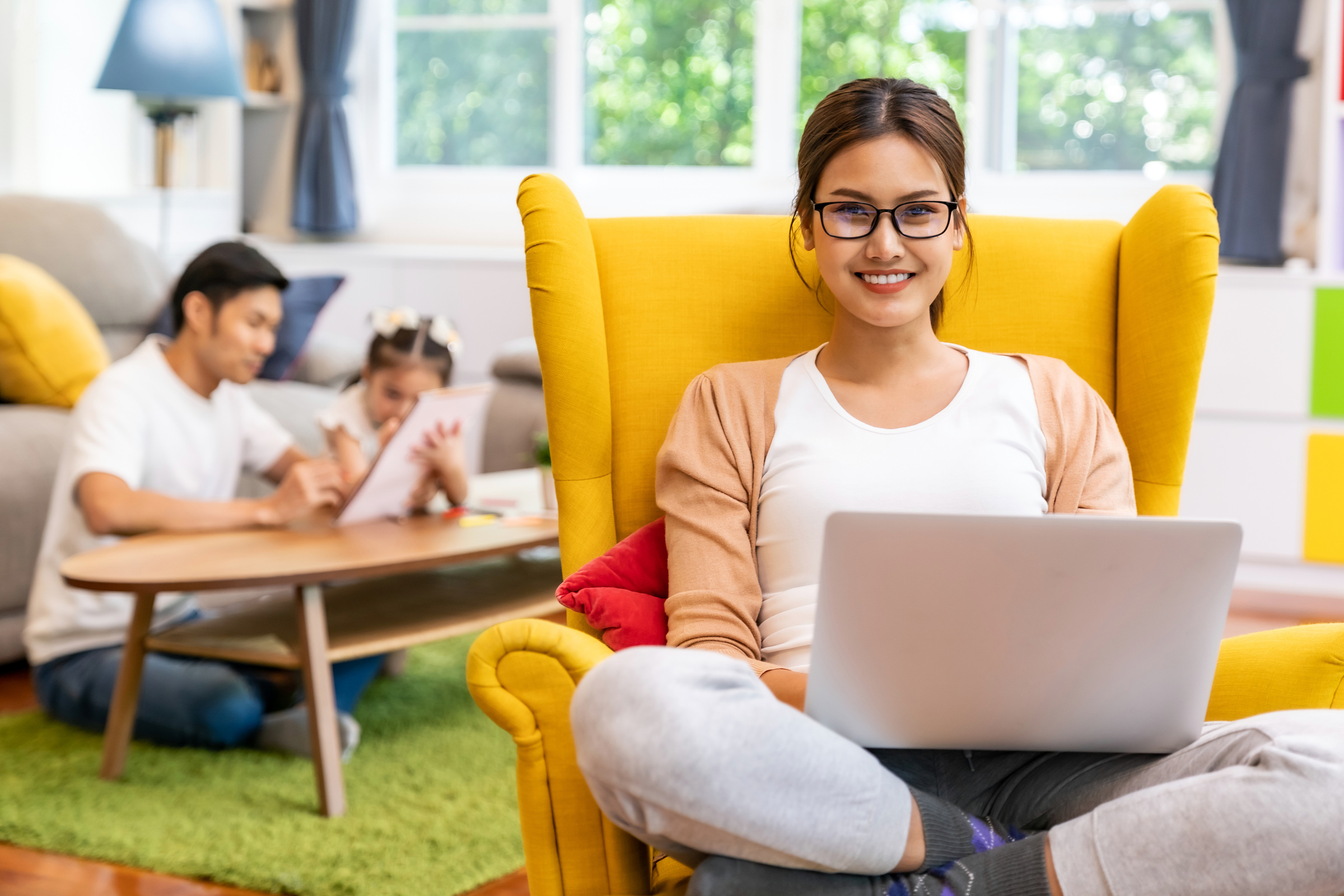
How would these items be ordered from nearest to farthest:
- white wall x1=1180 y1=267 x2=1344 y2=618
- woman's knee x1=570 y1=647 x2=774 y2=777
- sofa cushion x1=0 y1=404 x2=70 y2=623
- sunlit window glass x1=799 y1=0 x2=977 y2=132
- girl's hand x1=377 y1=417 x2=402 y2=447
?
woman's knee x1=570 y1=647 x2=774 y2=777, girl's hand x1=377 y1=417 x2=402 y2=447, sofa cushion x1=0 y1=404 x2=70 y2=623, white wall x1=1180 y1=267 x2=1344 y2=618, sunlit window glass x1=799 y1=0 x2=977 y2=132

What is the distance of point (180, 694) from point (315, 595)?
47cm

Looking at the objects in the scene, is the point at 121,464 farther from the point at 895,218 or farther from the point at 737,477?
the point at 895,218

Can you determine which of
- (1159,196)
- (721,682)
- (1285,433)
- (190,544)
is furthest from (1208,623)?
(1285,433)

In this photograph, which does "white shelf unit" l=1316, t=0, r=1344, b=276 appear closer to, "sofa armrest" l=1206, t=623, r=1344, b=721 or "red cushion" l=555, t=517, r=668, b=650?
"sofa armrest" l=1206, t=623, r=1344, b=721

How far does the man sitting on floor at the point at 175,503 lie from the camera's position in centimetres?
223

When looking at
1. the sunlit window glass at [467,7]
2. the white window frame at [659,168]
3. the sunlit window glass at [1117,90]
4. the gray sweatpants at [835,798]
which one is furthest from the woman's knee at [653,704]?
the sunlit window glass at [467,7]

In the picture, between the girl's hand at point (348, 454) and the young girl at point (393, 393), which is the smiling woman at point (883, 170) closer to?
the young girl at point (393, 393)

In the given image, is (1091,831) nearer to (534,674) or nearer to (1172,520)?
(1172,520)

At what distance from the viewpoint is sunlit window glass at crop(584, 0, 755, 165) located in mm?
4629

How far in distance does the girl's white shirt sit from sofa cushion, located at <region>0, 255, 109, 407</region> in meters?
0.69

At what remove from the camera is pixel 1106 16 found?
422cm

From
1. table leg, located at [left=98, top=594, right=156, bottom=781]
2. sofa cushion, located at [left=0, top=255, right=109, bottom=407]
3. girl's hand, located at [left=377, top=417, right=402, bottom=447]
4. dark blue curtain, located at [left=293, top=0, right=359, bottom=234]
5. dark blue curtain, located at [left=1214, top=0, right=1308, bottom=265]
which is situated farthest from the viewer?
dark blue curtain, located at [left=293, top=0, right=359, bottom=234]

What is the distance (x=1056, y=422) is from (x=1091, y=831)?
0.48 metres

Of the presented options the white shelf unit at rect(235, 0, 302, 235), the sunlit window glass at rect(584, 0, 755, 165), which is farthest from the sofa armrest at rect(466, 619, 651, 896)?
the white shelf unit at rect(235, 0, 302, 235)
